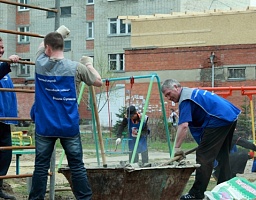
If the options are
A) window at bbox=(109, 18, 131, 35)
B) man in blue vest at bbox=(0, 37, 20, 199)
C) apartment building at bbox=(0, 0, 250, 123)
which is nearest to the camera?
man in blue vest at bbox=(0, 37, 20, 199)

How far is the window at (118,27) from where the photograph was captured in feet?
151

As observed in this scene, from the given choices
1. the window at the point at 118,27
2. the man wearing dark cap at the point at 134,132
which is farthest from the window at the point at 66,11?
the man wearing dark cap at the point at 134,132

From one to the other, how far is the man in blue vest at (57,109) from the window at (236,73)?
2899 centimetres

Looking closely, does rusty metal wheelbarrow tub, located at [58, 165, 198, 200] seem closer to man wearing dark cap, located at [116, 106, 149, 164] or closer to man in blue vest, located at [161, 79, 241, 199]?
man in blue vest, located at [161, 79, 241, 199]

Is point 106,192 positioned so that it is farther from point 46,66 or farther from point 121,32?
point 121,32

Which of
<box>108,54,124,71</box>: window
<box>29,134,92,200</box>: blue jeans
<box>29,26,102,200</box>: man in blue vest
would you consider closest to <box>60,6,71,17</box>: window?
<box>108,54,124,71</box>: window

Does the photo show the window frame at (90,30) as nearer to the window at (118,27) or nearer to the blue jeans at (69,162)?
the window at (118,27)

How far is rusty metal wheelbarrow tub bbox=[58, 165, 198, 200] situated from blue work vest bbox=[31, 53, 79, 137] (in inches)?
41.6

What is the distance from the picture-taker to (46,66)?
6258mm

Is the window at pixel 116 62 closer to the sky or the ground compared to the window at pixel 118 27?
closer to the ground

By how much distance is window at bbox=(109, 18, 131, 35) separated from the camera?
46.2m

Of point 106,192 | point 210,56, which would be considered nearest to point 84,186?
point 106,192

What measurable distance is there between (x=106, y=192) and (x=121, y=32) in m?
39.8

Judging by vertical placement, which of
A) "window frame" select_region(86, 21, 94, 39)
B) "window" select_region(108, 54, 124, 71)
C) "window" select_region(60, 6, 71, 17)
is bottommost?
"window" select_region(108, 54, 124, 71)
